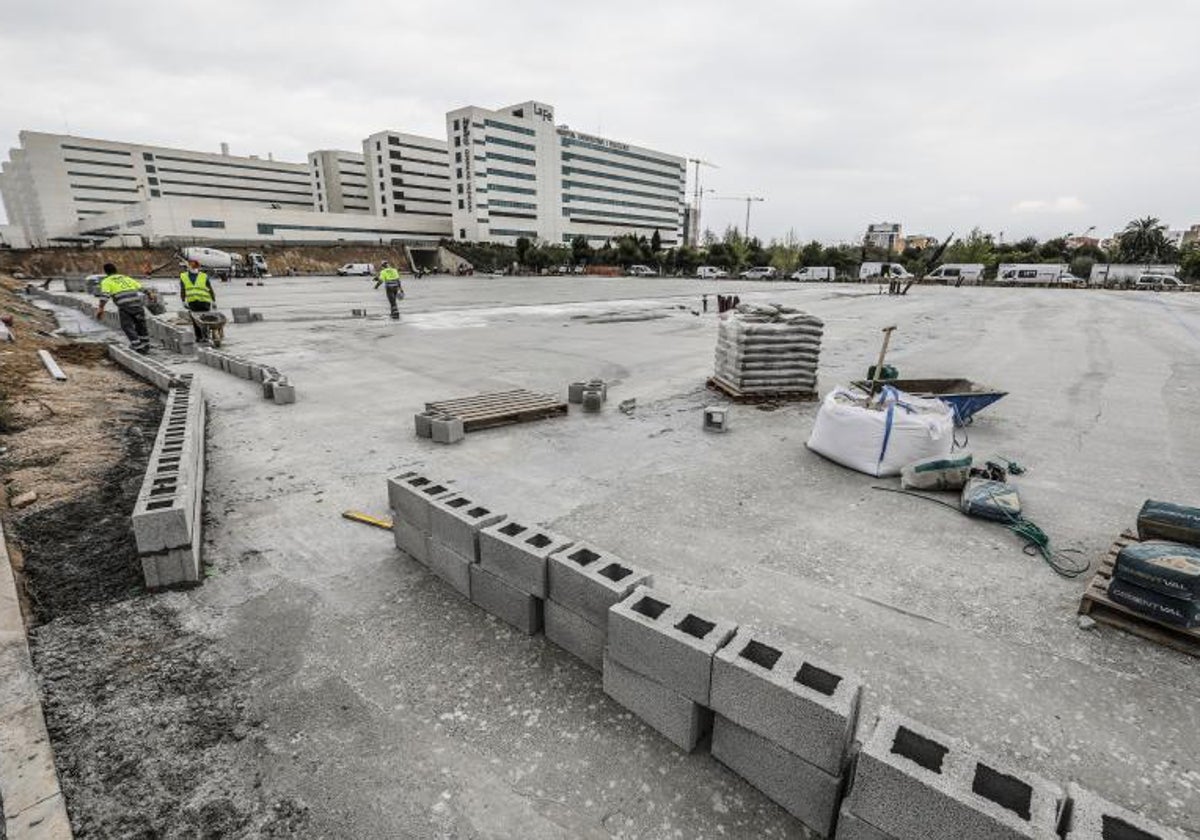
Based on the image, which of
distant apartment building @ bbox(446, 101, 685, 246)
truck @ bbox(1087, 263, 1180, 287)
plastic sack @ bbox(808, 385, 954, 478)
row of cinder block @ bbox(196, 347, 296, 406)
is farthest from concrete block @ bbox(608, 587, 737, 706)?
distant apartment building @ bbox(446, 101, 685, 246)

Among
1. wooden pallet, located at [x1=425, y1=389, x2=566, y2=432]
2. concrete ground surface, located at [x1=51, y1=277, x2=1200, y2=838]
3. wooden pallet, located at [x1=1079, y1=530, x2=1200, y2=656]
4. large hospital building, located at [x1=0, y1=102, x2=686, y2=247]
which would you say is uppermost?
large hospital building, located at [x1=0, y1=102, x2=686, y2=247]

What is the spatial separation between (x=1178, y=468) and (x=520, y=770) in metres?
7.76

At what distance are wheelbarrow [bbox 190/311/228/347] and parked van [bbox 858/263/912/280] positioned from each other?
57654 mm

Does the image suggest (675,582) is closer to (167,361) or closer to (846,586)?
(846,586)

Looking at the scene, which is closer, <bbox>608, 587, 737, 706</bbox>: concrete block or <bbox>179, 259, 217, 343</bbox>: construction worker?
<bbox>608, 587, 737, 706</bbox>: concrete block

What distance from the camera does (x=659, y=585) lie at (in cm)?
392

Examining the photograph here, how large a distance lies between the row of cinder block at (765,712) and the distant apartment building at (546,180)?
79297mm

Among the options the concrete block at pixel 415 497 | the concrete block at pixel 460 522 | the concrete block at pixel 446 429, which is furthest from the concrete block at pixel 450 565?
the concrete block at pixel 446 429

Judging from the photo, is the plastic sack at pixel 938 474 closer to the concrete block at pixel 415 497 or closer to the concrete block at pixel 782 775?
the concrete block at pixel 782 775

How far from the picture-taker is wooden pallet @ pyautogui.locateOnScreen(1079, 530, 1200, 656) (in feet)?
10.8

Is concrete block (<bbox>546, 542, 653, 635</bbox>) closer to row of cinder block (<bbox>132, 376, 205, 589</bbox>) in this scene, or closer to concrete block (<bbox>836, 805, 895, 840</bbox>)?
concrete block (<bbox>836, 805, 895, 840</bbox>)

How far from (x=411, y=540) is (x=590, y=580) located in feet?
5.91

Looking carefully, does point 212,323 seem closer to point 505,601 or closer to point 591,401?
point 591,401

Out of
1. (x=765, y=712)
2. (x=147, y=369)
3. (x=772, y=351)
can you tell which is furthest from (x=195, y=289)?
(x=765, y=712)
